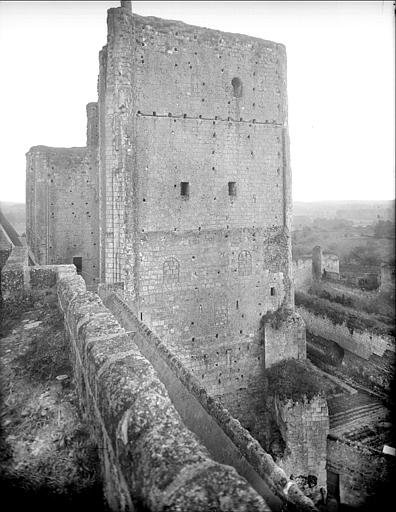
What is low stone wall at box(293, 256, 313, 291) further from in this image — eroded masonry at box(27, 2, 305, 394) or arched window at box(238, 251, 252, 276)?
arched window at box(238, 251, 252, 276)

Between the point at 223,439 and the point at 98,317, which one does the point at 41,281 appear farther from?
the point at 223,439

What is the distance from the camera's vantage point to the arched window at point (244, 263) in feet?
45.5

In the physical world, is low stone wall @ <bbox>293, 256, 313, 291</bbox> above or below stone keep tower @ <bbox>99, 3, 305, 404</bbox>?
below

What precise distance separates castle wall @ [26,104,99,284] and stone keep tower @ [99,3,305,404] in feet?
5.04

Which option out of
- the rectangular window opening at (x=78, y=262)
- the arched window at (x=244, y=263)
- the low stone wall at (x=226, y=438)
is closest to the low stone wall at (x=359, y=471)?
the arched window at (x=244, y=263)

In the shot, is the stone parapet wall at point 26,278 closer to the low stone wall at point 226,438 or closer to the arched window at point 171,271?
the low stone wall at point 226,438

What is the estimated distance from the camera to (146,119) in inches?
478

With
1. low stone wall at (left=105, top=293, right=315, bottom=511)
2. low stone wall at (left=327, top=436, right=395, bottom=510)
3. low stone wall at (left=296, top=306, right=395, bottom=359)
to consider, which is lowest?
low stone wall at (left=327, top=436, right=395, bottom=510)

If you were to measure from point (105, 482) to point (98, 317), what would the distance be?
2024 mm

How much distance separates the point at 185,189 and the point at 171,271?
2698mm

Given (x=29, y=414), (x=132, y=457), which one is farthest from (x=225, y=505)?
(x=29, y=414)

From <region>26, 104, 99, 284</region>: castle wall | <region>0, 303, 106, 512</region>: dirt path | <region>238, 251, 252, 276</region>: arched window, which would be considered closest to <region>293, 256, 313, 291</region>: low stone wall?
<region>238, 251, 252, 276</region>: arched window

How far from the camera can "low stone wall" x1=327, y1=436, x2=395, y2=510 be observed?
10.9 meters

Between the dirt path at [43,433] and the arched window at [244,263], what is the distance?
9095mm
